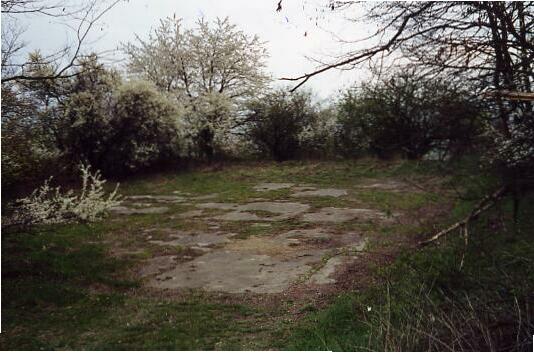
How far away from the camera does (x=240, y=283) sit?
2.88 metres

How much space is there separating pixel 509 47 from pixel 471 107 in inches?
16.0

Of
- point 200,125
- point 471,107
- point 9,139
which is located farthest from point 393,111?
point 9,139

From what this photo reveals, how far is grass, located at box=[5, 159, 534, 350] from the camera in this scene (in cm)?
251

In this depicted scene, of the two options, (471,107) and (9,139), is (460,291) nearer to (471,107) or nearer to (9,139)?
(471,107)

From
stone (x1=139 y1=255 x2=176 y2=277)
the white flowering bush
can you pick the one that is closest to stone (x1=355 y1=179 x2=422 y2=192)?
stone (x1=139 y1=255 x2=176 y2=277)

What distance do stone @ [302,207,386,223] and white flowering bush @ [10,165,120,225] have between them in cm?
126

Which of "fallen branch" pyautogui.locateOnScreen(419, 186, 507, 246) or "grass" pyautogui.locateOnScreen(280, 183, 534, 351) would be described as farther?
"fallen branch" pyautogui.locateOnScreen(419, 186, 507, 246)

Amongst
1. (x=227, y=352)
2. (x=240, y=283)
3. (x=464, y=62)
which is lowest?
(x=227, y=352)

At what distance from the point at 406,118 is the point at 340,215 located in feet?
2.29

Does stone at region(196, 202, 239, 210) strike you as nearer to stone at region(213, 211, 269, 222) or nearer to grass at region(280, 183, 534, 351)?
stone at region(213, 211, 269, 222)

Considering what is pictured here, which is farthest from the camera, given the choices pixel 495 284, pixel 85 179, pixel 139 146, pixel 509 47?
pixel 139 146

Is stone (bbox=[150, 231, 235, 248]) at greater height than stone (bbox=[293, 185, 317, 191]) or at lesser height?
lesser

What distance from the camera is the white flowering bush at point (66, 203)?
3133 millimetres

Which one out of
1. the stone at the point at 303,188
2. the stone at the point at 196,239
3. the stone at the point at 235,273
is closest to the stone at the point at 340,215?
the stone at the point at 303,188
